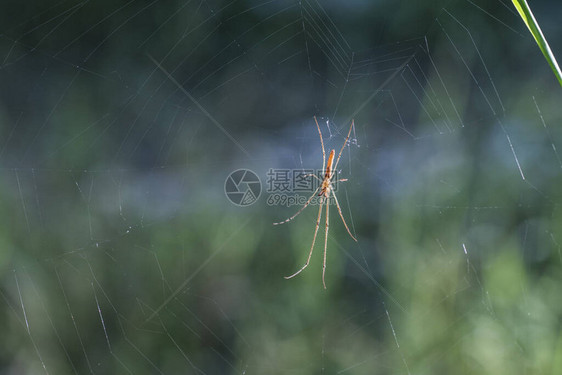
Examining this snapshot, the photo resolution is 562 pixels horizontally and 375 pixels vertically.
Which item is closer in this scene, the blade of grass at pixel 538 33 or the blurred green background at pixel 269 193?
the blade of grass at pixel 538 33

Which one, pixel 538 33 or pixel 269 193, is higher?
pixel 538 33

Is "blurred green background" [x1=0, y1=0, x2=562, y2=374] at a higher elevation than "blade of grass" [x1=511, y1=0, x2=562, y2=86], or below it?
below

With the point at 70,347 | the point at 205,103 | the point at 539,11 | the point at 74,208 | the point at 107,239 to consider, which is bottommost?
the point at 70,347

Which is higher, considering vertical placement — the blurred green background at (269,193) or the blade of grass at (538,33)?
the blade of grass at (538,33)

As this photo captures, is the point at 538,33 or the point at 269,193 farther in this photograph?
the point at 269,193

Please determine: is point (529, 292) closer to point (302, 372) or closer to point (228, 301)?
point (302, 372)

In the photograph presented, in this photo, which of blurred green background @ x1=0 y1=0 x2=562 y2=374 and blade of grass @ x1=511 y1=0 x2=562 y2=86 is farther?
blurred green background @ x1=0 y1=0 x2=562 y2=374

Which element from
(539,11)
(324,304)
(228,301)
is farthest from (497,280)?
(539,11)

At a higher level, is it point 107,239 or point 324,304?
point 107,239
